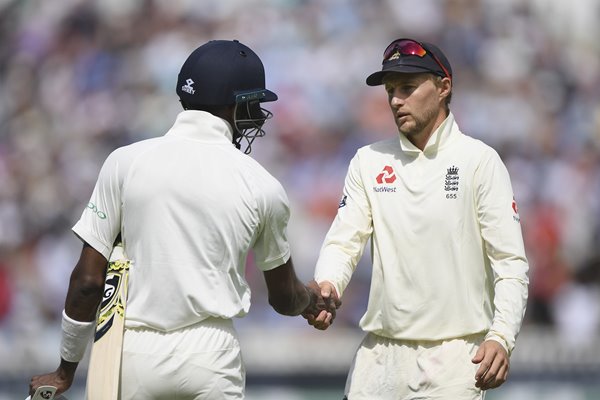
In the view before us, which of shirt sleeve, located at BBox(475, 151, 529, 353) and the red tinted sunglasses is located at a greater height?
the red tinted sunglasses

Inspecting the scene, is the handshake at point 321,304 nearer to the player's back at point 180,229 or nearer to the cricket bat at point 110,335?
the player's back at point 180,229

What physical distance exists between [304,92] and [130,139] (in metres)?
1.83

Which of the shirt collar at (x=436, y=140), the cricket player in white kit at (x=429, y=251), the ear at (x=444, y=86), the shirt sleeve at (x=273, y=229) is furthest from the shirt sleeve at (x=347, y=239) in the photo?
the shirt sleeve at (x=273, y=229)

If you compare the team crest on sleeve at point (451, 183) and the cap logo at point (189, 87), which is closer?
the cap logo at point (189, 87)

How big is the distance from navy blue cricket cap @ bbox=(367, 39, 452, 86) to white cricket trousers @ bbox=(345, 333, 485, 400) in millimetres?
1202

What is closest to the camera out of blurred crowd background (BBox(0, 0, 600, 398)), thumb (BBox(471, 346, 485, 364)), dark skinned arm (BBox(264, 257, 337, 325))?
dark skinned arm (BBox(264, 257, 337, 325))

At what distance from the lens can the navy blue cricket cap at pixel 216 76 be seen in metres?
4.43

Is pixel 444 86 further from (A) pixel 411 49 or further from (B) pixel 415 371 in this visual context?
(B) pixel 415 371

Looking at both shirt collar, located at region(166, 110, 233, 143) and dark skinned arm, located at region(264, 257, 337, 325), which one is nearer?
shirt collar, located at region(166, 110, 233, 143)

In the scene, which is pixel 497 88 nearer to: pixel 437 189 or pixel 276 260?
pixel 437 189

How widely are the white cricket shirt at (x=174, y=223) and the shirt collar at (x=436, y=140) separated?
3.97ft

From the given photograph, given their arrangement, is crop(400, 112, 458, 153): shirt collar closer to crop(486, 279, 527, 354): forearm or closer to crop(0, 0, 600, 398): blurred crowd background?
crop(486, 279, 527, 354): forearm

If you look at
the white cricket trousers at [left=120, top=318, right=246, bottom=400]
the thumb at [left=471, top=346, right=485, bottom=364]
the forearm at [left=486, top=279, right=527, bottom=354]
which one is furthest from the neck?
the white cricket trousers at [left=120, top=318, right=246, bottom=400]

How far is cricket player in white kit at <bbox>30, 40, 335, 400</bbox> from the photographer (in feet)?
14.0
